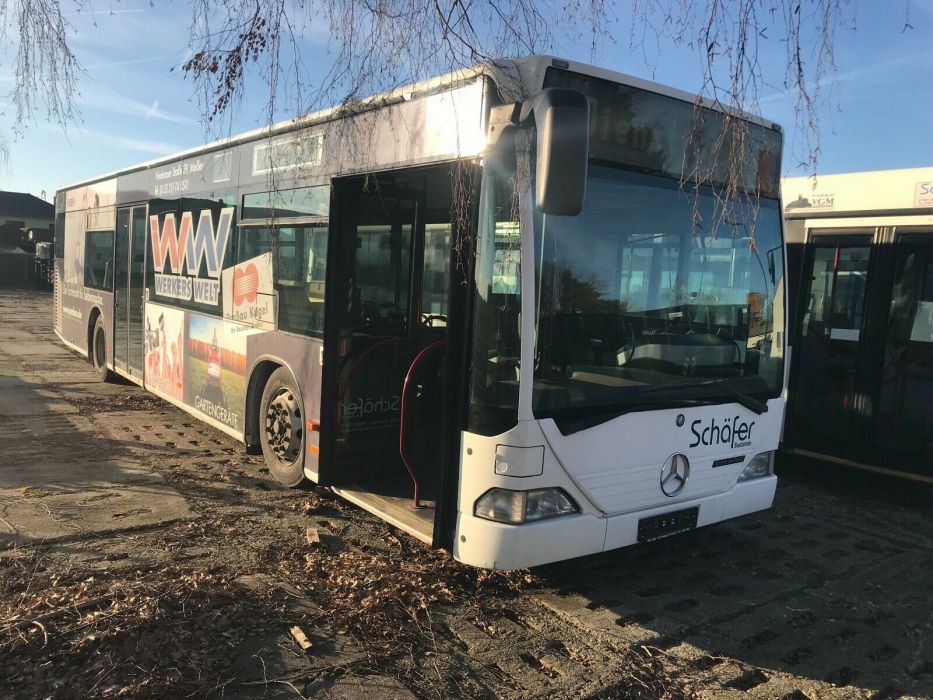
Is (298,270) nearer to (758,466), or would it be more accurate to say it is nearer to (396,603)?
(396,603)

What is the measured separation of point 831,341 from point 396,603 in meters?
5.41

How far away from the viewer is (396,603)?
13.1 ft

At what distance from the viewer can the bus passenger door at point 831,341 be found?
7059mm

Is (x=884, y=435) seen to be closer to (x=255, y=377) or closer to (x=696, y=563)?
(x=696, y=563)

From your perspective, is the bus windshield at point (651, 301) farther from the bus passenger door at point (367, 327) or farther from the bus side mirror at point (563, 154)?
the bus passenger door at point (367, 327)

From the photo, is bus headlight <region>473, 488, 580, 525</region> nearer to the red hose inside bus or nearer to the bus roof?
the red hose inside bus

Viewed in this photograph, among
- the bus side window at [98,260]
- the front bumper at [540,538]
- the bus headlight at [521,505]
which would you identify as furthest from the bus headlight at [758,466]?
the bus side window at [98,260]

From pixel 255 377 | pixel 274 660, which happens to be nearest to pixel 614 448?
pixel 274 660

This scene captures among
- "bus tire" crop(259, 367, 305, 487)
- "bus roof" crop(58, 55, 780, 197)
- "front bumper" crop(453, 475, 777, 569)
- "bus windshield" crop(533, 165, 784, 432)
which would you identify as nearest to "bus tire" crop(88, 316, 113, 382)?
"bus tire" crop(259, 367, 305, 487)

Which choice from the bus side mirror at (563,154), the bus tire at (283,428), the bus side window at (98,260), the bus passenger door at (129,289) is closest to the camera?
the bus side mirror at (563,154)

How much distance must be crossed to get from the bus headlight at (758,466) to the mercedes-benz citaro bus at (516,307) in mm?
16

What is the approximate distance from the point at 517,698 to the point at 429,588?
3.69ft

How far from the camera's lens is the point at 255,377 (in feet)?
20.8

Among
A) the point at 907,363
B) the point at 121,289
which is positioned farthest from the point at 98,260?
the point at 907,363
